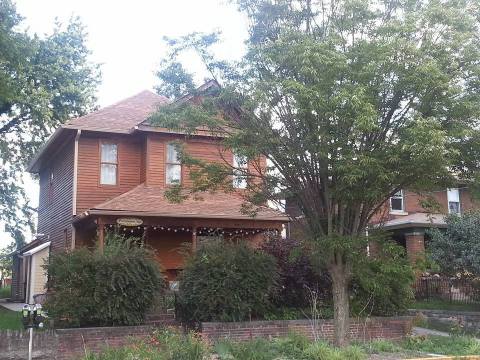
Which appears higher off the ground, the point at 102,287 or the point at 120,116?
the point at 120,116

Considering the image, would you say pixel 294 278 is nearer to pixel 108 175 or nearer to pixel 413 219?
pixel 108 175

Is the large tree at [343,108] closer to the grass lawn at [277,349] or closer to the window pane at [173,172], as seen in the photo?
the grass lawn at [277,349]

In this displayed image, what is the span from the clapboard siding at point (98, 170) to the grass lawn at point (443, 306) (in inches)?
450

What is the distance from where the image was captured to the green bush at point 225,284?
43.7ft

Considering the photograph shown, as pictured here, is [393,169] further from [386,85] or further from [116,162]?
[116,162]

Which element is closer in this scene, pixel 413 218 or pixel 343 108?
pixel 343 108

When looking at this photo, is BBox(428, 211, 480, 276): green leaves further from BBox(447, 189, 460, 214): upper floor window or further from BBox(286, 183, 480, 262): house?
BBox(447, 189, 460, 214): upper floor window

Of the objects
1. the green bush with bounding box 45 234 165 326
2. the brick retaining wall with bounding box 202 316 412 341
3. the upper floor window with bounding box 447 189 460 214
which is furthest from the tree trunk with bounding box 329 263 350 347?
the upper floor window with bounding box 447 189 460 214

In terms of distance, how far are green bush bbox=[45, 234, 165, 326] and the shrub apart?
3.62 m

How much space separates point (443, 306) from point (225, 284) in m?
10.1

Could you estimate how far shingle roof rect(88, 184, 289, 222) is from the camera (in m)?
18.2

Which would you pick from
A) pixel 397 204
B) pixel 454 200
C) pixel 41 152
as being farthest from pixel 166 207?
pixel 454 200

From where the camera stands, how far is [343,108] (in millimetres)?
9758

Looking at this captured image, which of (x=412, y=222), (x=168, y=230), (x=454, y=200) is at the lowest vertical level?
(x=168, y=230)
